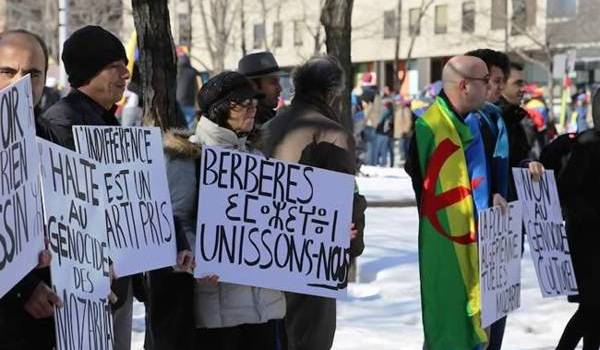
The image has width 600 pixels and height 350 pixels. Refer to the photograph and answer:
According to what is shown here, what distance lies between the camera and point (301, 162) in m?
5.73

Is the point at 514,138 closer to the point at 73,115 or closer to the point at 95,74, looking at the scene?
the point at 95,74

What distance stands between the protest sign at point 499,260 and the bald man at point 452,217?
72mm

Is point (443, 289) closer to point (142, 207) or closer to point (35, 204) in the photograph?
point (142, 207)

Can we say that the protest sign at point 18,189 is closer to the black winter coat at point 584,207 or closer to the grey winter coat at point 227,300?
the grey winter coat at point 227,300

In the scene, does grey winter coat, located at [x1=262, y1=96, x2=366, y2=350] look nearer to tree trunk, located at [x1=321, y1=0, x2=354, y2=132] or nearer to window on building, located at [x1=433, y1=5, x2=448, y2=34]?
tree trunk, located at [x1=321, y1=0, x2=354, y2=132]

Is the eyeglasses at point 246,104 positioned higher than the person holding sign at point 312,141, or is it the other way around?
the eyeglasses at point 246,104

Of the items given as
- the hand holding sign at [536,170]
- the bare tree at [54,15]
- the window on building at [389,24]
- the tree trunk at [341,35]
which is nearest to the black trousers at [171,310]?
the hand holding sign at [536,170]

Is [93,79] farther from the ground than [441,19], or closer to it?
farther from the ground

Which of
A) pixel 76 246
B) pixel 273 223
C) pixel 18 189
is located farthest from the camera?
pixel 273 223

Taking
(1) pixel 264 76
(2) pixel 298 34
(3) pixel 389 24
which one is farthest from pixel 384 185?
(3) pixel 389 24

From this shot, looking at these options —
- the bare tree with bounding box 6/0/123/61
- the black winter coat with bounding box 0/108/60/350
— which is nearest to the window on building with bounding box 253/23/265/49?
the bare tree with bounding box 6/0/123/61

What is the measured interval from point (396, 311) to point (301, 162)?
328cm

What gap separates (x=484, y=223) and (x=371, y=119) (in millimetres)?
21609

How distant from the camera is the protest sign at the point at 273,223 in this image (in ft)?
15.3
